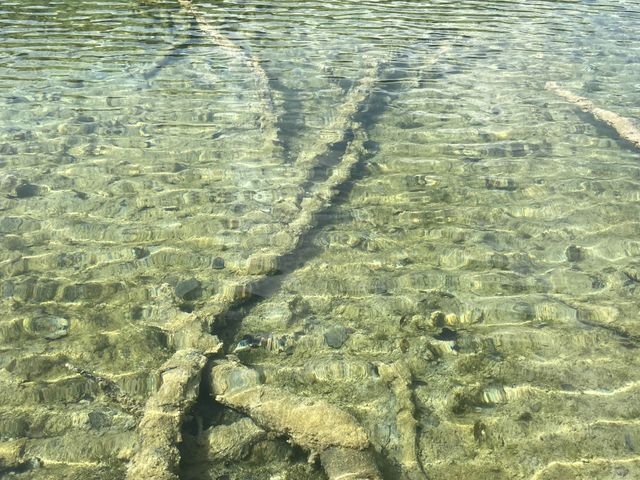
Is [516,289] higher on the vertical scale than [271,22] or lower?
lower

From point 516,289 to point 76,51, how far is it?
12035 millimetres

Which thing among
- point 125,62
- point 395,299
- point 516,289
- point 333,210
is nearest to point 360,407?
point 395,299

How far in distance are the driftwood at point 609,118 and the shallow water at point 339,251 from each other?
18 cm

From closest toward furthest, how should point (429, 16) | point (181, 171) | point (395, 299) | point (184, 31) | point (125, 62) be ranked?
point (395, 299), point (181, 171), point (125, 62), point (184, 31), point (429, 16)

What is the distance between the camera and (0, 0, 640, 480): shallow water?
4.13 meters

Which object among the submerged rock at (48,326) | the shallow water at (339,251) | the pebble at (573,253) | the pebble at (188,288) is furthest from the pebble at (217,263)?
the pebble at (573,253)

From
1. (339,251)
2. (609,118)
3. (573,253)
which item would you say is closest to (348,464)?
(339,251)

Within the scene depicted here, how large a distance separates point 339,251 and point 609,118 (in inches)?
235

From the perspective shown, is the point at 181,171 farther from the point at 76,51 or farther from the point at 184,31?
the point at 184,31

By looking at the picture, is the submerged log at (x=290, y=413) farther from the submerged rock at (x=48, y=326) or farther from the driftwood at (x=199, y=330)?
the submerged rock at (x=48, y=326)

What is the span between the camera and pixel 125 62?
A: 12555mm

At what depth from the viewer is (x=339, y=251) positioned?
6340 millimetres

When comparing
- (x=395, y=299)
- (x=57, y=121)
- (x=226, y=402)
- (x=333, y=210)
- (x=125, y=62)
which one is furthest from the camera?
(x=125, y=62)

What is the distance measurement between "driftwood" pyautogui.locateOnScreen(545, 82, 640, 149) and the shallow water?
0.58 ft
